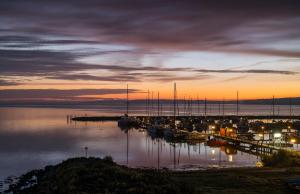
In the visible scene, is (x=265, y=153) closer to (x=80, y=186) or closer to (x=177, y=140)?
(x=177, y=140)

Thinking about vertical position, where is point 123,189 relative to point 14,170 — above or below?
above

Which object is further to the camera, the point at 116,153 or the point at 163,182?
the point at 116,153

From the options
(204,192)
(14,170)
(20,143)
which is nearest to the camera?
(204,192)

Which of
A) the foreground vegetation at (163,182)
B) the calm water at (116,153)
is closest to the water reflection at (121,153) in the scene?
the calm water at (116,153)

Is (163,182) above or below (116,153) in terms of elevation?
above

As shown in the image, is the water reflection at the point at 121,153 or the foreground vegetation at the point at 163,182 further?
the water reflection at the point at 121,153

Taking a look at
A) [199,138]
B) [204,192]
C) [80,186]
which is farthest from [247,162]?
[80,186]

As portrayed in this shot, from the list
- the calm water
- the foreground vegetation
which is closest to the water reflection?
the calm water

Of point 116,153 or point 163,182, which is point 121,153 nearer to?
point 116,153

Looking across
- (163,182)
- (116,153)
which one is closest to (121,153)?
(116,153)

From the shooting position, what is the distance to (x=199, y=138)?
65.7 meters

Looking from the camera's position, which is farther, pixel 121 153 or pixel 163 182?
pixel 121 153

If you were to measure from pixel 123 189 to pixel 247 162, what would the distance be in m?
28.6

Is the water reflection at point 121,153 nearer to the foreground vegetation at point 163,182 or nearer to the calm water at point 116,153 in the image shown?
the calm water at point 116,153
